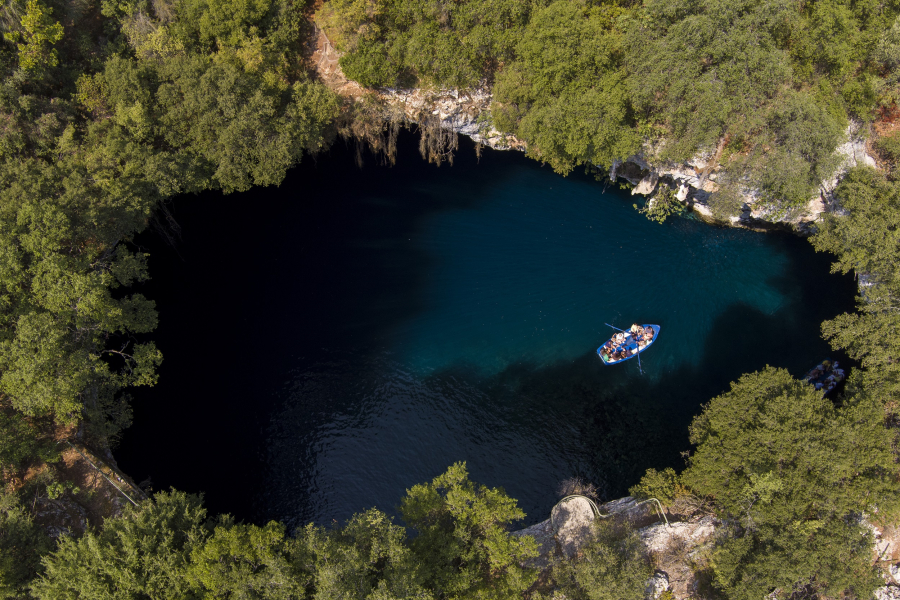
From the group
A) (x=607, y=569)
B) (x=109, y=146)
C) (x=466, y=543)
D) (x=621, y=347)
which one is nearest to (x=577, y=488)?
(x=607, y=569)

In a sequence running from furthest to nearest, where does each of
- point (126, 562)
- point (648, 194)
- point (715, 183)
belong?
1. point (648, 194)
2. point (715, 183)
3. point (126, 562)

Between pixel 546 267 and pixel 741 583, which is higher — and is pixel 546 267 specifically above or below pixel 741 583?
above

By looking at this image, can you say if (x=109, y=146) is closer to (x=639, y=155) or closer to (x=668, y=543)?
(x=639, y=155)

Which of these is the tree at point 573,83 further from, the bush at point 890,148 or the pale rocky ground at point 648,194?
the bush at point 890,148

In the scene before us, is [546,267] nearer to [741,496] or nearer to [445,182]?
[445,182]

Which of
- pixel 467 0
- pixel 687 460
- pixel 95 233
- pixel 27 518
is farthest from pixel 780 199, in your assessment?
pixel 27 518

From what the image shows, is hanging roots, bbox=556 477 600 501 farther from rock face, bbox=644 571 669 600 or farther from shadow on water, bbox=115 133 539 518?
shadow on water, bbox=115 133 539 518
